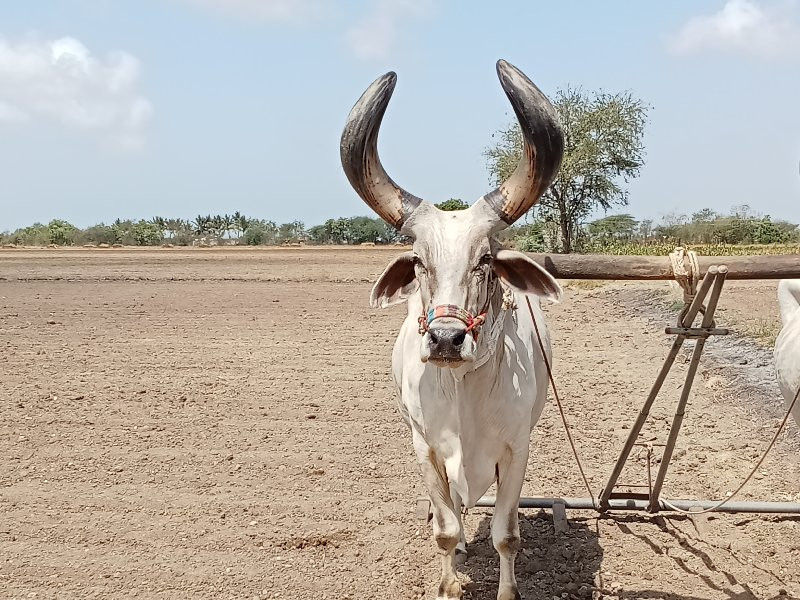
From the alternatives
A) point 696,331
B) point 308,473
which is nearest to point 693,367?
point 696,331

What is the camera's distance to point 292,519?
5.43m

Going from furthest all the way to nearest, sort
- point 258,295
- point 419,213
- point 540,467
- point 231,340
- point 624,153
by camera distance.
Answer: point 624,153 < point 258,295 < point 231,340 < point 540,467 < point 419,213

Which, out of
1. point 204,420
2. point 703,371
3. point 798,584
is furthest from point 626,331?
point 798,584

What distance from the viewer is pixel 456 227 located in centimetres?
357

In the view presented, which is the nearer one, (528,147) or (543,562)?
(528,147)

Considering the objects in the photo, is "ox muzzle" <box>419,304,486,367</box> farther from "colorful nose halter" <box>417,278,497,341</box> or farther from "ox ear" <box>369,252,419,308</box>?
"ox ear" <box>369,252,419,308</box>

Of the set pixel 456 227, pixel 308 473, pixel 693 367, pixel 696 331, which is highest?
pixel 456 227

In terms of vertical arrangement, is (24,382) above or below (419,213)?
below

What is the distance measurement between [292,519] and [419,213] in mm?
2739

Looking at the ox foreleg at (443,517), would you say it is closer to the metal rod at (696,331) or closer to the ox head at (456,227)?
the ox head at (456,227)

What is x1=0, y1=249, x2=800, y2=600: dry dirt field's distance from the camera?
4602 millimetres

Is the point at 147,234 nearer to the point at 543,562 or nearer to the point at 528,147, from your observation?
the point at 543,562

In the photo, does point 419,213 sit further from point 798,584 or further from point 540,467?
point 540,467

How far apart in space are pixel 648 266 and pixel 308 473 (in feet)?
11.4
